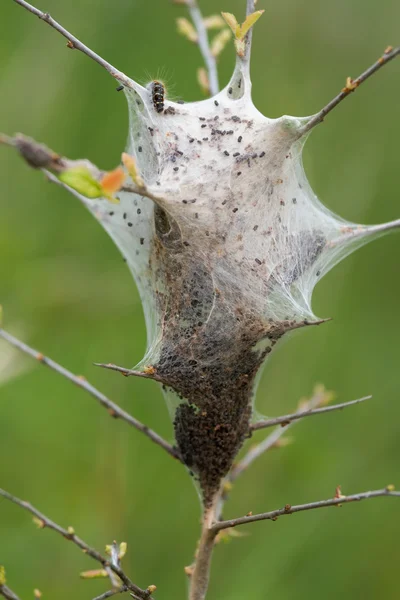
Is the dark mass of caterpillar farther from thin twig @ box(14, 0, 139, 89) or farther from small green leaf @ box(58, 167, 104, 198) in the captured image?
small green leaf @ box(58, 167, 104, 198)

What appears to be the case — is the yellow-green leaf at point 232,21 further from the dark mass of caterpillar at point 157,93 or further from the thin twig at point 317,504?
the thin twig at point 317,504

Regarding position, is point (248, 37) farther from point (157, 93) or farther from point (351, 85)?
point (351, 85)

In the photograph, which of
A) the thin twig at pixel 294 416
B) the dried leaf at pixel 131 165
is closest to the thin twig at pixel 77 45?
the dried leaf at pixel 131 165

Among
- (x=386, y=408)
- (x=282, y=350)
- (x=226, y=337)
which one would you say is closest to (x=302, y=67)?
(x=282, y=350)

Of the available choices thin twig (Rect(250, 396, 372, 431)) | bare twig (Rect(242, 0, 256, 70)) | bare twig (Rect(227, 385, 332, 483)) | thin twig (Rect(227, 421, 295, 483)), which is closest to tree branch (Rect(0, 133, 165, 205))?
bare twig (Rect(242, 0, 256, 70))

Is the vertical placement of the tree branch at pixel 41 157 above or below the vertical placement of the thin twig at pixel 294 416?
below
